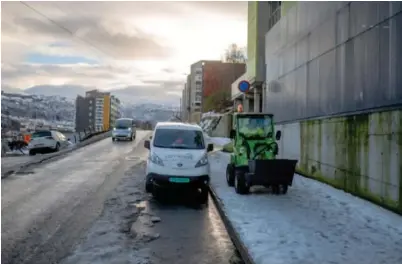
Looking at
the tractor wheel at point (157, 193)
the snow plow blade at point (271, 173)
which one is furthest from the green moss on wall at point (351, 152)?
the tractor wheel at point (157, 193)

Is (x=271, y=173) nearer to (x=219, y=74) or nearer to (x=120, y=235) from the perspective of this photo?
(x=120, y=235)

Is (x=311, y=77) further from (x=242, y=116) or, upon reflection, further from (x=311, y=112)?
(x=242, y=116)

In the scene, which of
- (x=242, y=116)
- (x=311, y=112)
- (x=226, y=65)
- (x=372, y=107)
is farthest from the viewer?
(x=226, y=65)

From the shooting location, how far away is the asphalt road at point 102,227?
676cm

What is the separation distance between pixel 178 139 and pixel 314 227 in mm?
5719

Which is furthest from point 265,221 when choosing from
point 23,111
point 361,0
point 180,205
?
point 23,111

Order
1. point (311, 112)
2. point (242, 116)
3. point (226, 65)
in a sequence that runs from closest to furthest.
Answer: point (242, 116) < point (311, 112) < point (226, 65)

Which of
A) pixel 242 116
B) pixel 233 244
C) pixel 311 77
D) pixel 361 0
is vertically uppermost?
pixel 361 0

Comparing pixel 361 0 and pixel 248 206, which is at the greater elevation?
pixel 361 0

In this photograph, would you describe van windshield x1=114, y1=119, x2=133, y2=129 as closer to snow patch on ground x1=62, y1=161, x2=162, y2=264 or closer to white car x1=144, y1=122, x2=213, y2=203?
white car x1=144, y1=122, x2=213, y2=203

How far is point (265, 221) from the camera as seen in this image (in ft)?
28.8

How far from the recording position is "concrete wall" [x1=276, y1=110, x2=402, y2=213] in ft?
29.9

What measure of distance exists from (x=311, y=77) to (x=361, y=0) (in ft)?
15.3

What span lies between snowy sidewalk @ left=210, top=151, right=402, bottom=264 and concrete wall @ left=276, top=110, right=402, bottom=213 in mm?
361
